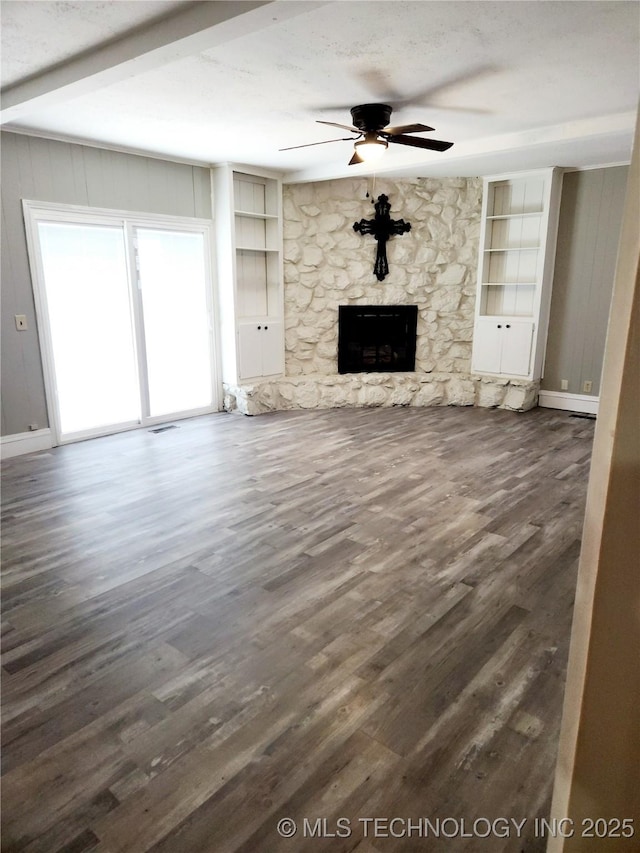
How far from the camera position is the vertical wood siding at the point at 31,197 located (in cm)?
438

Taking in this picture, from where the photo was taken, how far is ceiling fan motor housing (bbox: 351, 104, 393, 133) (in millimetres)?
3734

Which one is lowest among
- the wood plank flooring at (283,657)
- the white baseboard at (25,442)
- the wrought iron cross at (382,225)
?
the wood plank flooring at (283,657)

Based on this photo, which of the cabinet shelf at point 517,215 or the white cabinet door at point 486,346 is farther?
A: the white cabinet door at point 486,346

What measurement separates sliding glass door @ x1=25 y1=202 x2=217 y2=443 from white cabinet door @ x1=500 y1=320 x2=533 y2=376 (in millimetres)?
3427

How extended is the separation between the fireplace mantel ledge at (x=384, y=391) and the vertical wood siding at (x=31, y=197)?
7.14 feet

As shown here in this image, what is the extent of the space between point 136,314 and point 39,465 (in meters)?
1.77

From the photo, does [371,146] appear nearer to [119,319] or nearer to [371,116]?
[371,116]

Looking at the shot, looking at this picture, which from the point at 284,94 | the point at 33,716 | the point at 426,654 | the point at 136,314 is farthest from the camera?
the point at 136,314

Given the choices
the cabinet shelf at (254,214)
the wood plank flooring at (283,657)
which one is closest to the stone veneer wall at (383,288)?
the cabinet shelf at (254,214)

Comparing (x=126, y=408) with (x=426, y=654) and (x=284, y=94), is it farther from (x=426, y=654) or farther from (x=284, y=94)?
(x=426, y=654)

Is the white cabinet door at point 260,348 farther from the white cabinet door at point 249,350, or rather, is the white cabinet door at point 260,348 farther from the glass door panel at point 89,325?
the glass door panel at point 89,325

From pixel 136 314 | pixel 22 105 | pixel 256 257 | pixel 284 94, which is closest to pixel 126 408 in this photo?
pixel 136 314

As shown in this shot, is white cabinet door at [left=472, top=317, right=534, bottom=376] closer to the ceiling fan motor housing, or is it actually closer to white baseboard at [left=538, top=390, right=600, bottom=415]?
white baseboard at [left=538, top=390, right=600, bottom=415]

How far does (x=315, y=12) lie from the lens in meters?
2.47
